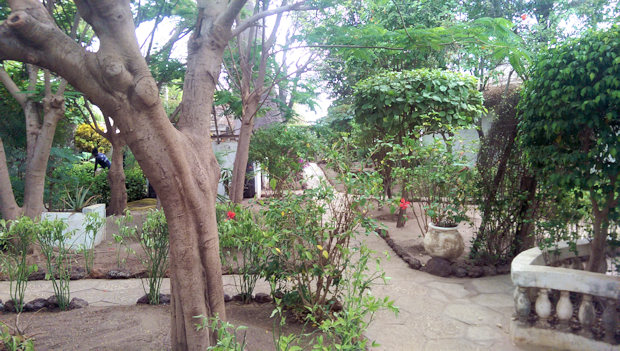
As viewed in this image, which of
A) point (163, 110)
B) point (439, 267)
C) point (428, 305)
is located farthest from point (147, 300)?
point (439, 267)

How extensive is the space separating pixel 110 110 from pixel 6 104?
710 cm

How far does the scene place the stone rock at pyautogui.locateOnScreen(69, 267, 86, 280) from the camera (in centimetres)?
501

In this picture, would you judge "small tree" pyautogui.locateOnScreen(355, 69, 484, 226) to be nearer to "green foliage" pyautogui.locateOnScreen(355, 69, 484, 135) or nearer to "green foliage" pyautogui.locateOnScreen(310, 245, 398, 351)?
"green foliage" pyautogui.locateOnScreen(355, 69, 484, 135)

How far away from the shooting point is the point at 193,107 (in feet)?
8.98

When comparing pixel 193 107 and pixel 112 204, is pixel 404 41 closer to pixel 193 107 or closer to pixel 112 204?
pixel 193 107

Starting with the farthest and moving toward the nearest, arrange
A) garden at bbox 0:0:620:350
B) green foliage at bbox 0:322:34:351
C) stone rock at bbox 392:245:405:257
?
stone rock at bbox 392:245:405:257 < green foliage at bbox 0:322:34:351 < garden at bbox 0:0:620:350

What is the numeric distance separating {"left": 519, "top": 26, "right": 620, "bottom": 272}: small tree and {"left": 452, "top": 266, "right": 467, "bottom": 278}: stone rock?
5.43 ft

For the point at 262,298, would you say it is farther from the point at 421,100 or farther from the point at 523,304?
the point at 421,100

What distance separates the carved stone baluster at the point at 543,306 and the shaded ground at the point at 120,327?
6.67 ft

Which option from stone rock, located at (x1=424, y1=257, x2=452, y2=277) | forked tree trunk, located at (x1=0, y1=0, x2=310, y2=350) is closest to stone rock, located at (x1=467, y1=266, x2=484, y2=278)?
stone rock, located at (x1=424, y1=257, x2=452, y2=277)

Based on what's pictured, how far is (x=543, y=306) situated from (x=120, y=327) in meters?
3.54

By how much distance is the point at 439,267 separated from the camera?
541 cm

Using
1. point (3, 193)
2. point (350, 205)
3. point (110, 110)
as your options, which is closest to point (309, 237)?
point (350, 205)

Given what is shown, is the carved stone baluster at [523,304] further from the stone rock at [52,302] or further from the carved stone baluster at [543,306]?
the stone rock at [52,302]
